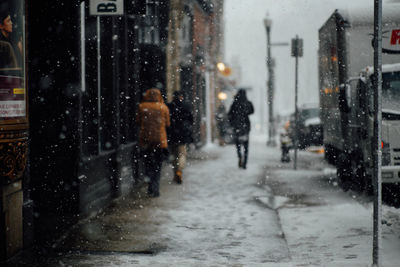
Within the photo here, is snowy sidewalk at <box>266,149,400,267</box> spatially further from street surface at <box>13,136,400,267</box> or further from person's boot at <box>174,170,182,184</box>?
person's boot at <box>174,170,182,184</box>

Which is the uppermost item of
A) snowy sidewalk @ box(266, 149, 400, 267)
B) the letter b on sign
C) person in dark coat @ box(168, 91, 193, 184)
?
the letter b on sign

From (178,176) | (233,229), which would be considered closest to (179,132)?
(178,176)

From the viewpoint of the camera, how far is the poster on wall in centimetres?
580

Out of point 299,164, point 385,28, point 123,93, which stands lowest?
point 299,164

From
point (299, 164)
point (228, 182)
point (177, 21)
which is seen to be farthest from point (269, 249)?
point (177, 21)

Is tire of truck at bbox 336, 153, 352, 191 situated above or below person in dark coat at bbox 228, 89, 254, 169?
below

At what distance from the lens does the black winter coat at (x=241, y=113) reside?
51.5 ft

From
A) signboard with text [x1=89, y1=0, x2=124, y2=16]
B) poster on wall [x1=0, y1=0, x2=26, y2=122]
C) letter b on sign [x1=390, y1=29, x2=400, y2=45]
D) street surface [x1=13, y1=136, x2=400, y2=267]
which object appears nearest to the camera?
poster on wall [x1=0, y1=0, x2=26, y2=122]

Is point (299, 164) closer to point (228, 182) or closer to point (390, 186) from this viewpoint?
point (228, 182)

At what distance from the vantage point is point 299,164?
56.4 ft

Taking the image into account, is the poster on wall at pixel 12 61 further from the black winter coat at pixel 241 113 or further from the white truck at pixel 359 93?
the black winter coat at pixel 241 113

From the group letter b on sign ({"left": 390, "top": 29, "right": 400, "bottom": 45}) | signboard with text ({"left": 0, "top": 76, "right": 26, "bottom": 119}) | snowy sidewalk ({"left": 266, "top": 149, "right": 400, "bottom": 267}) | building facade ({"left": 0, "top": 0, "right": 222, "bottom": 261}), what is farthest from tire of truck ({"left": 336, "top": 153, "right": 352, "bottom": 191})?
signboard with text ({"left": 0, "top": 76, "right": 26, "bottom": 119})

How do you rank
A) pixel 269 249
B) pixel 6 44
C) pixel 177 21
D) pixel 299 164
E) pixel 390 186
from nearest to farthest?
1. pixel 6 44
2. pixel 269 249
3. pixel 390 186
4. pixel 299 164
5. pixel 177 21

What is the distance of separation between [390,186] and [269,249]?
527 centimetres
